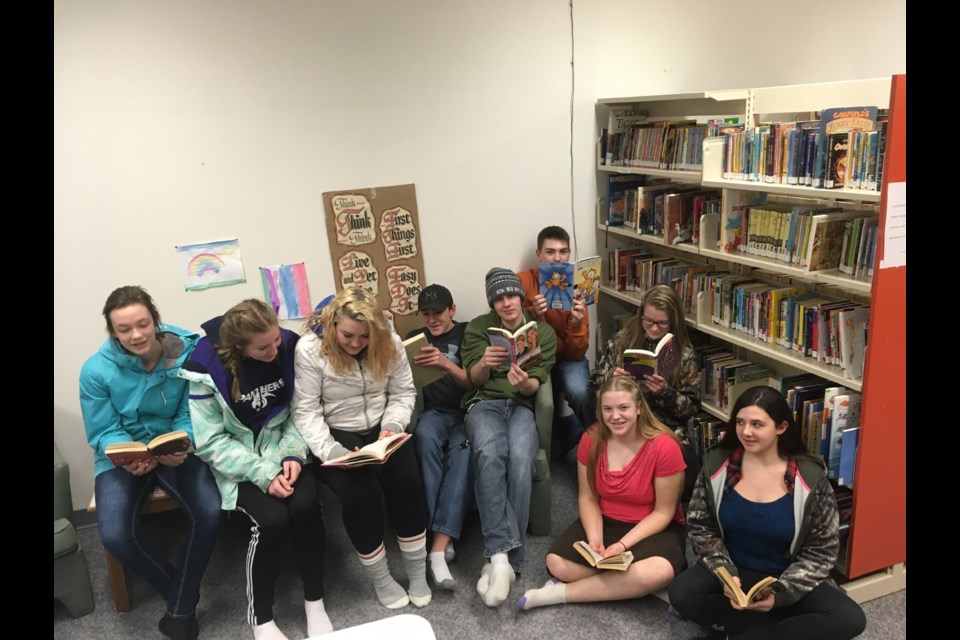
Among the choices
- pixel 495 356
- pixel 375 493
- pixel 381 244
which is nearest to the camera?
pixel 375 493

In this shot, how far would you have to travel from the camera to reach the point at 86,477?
3.36 m

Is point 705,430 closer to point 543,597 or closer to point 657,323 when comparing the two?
point 657,323

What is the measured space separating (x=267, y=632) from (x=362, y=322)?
117 cm

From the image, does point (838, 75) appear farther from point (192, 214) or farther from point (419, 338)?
point (192, 214)

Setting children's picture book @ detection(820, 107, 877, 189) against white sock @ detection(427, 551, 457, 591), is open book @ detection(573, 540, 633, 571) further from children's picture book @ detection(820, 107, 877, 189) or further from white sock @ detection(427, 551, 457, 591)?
children's picture book @ detection(820, 107, 877, 189)

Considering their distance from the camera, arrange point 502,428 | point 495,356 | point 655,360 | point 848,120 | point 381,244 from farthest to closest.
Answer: point 381,244, point 495,356, point 502,428, point 655,360, point 848,120

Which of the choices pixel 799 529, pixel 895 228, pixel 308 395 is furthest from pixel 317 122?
pixel 799 529

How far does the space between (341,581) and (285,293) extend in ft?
4.57

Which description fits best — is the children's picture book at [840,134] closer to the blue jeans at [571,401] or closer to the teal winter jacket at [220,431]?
the blue jeans at [571,401]

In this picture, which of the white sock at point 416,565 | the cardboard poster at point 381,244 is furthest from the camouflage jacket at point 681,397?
the cardboard poster at point 381,244

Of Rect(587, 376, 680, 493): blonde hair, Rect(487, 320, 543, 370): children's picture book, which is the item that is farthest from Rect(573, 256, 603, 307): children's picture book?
Rect(587, 376, 680, 493): blonde hair

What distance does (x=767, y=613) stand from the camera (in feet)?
7.48

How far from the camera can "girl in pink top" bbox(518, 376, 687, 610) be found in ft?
8.34

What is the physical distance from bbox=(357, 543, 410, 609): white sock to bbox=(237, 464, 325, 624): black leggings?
19 cm
